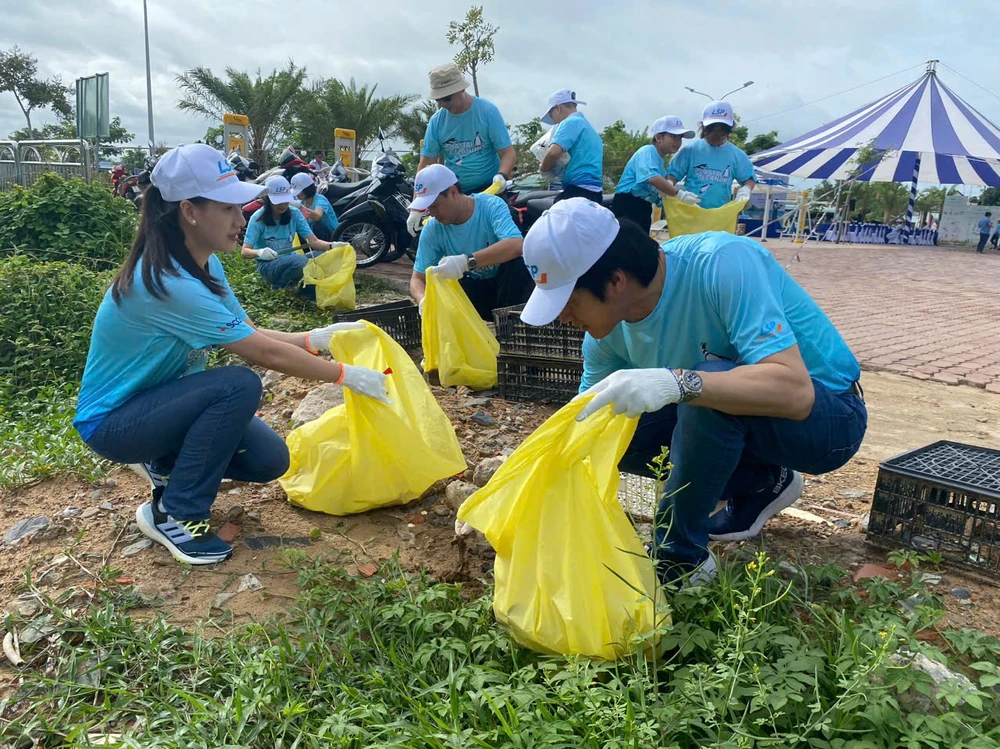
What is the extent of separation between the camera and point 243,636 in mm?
1808

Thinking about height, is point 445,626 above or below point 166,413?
below

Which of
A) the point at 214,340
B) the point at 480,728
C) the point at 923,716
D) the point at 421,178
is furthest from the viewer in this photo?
the point at 421,178

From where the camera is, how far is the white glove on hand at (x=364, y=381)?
232cm

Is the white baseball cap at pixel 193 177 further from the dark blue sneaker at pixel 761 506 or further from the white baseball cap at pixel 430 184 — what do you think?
the dark blue sneaker at pixel 761 506

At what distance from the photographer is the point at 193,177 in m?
2.15

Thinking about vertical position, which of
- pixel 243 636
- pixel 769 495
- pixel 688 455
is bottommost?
pixel 243 636

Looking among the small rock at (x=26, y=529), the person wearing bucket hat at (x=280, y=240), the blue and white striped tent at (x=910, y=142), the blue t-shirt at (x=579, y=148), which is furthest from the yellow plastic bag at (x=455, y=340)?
the blue and white striped tent at (x=910, y=142)

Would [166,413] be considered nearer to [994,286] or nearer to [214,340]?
[214,340]

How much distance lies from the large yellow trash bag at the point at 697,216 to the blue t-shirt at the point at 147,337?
159 inches

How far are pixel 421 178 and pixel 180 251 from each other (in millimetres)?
1598

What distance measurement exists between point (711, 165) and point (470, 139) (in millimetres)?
2105

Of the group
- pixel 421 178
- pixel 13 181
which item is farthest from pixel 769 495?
pixel 13 181

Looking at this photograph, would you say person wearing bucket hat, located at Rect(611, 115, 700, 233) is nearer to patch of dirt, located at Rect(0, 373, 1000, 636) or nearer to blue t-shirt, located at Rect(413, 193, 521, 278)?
blue t-shirt, located at Rect(413, 193, 521, 278)

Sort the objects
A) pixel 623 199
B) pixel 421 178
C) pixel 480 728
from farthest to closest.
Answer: pixel 623 199 → pixel 421 178 → pixel 480 728
